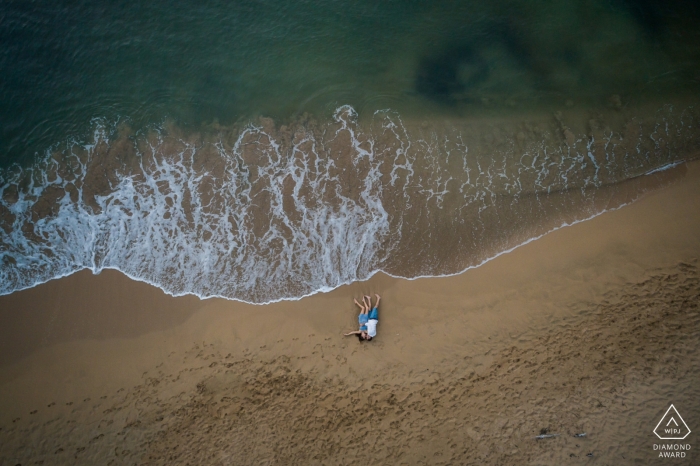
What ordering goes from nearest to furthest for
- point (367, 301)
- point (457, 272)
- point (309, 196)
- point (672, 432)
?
1. point (672, 432)
2. point (367, 301)
3. point (457, 272)
4. point (309, 196)

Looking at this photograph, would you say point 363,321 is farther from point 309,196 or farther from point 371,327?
point 309,196

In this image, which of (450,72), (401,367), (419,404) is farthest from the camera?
(450,72)

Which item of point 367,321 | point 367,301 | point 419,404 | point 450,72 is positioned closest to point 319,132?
point 450,72

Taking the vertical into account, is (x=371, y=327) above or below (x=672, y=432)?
above

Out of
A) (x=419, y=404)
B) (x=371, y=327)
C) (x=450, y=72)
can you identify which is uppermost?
(x=450, y=72)

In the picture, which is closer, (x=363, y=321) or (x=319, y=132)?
(x=363, y=321)

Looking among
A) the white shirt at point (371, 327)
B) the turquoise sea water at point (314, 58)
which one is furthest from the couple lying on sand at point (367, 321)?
the turquoise sea water at point (314, 58)

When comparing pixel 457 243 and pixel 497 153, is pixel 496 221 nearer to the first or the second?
pixel 457 243

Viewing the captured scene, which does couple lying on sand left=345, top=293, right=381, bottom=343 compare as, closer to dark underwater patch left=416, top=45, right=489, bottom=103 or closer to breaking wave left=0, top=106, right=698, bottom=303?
breaking wave left=0, top=106, right=698, bottom=303
